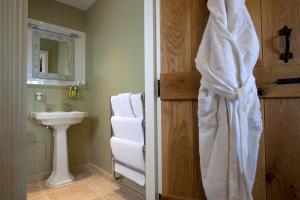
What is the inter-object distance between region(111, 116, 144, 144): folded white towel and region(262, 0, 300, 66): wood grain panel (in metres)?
1.00

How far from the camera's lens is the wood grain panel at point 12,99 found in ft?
1.90

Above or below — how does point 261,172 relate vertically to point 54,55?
below

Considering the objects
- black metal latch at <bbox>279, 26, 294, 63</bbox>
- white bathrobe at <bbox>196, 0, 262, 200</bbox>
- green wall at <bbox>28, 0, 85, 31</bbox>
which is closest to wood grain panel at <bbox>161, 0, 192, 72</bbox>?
white bathrobe at <bbox>196, 0, 262, 200</bbox>

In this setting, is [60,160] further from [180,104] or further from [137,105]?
[180,104]

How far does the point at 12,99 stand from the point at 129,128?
3.51 feet

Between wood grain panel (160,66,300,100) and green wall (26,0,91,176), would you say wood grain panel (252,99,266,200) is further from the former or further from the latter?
green wall (26,0,91,176)

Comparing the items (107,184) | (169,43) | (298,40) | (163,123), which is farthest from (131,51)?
(107,184)

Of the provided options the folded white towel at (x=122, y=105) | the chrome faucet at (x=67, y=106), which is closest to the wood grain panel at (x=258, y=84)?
the folded white towel at (x=122, y=105)

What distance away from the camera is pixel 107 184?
6.69ft

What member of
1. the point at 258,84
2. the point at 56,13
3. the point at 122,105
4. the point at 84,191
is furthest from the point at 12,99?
the point at 56,13

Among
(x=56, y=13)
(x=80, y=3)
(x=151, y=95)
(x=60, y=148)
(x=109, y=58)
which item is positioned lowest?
(x=60, y=148)

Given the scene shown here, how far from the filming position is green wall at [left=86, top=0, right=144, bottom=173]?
1.77 m

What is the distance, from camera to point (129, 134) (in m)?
1.61

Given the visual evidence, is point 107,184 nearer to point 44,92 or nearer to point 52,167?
point 52,167
